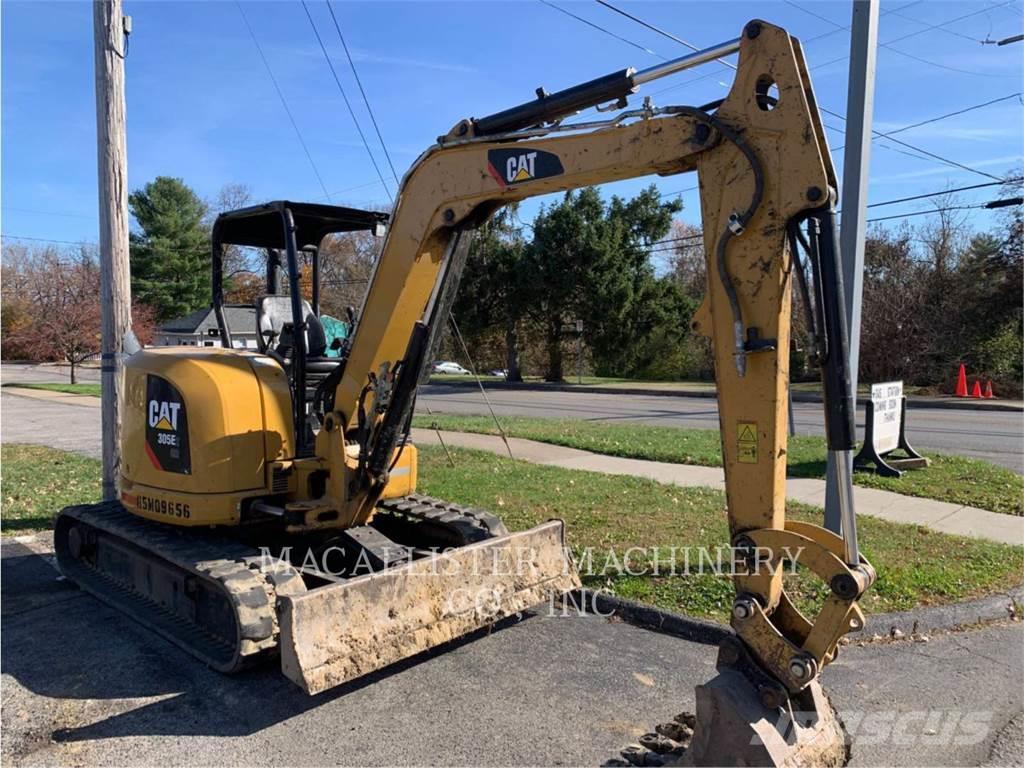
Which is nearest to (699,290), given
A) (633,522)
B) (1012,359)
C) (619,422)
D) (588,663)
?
(1012,359)

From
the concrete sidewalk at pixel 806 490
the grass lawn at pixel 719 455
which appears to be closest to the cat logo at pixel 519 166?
the concrete sidewalk at pixel 806 490

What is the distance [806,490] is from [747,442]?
21.1ft

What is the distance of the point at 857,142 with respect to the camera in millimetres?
6078

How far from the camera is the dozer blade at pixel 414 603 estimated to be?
13.2 feet

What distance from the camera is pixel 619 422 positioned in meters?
18.1

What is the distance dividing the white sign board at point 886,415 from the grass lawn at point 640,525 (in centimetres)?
297

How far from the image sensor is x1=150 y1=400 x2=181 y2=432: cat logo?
5197 mm

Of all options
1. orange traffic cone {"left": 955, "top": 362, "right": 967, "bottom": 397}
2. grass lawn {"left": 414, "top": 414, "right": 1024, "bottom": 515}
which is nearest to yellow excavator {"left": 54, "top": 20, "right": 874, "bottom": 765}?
grass lawn {"left": 414, "top": 414, "right": 1024, "bottom": 515}

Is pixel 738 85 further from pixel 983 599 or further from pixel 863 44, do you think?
pixel 983 599

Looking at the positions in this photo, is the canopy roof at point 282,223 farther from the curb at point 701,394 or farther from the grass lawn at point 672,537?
the curb at point 701,394

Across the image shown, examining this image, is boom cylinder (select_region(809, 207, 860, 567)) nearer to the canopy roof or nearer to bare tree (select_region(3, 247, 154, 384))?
the canopy roof

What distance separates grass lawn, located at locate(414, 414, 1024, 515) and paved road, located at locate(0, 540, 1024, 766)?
162 inches

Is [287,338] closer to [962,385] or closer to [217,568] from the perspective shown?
[217,568]

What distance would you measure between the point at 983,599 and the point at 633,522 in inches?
116
